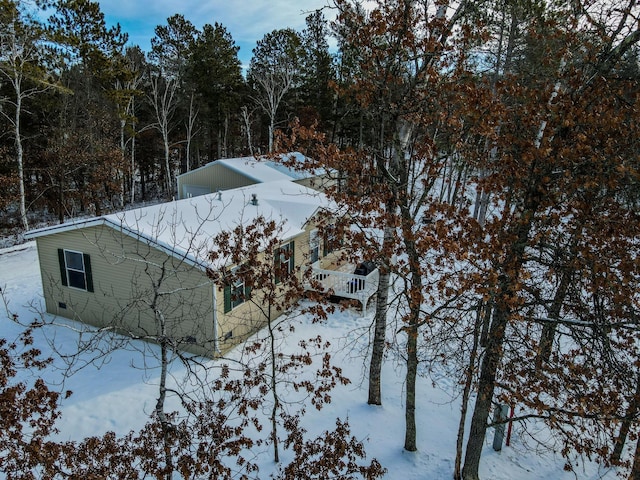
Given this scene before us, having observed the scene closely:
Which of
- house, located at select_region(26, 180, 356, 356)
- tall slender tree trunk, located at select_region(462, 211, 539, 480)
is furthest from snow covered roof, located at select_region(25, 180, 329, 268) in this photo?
tall slender tree trunk, located at select_region(462, 211, 539, 480)

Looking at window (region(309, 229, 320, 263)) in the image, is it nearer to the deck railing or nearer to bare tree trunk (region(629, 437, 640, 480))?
the deck railing

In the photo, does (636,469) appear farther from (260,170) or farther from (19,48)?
(19,48)

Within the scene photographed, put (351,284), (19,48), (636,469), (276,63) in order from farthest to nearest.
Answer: (276,63) → (19,48) → (351,284) → (636,469)

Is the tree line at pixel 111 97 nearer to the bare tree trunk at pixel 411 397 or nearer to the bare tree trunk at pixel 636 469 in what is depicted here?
the bare tree trunk at pixel 411 397

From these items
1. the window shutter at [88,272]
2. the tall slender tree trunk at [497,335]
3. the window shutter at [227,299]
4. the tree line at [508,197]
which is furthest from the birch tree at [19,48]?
the tall slender tree trunk at [497,335]

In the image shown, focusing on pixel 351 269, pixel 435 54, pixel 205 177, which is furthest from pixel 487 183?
pixel 205 177

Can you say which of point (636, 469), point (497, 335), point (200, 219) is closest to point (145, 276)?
point (200, 219)
